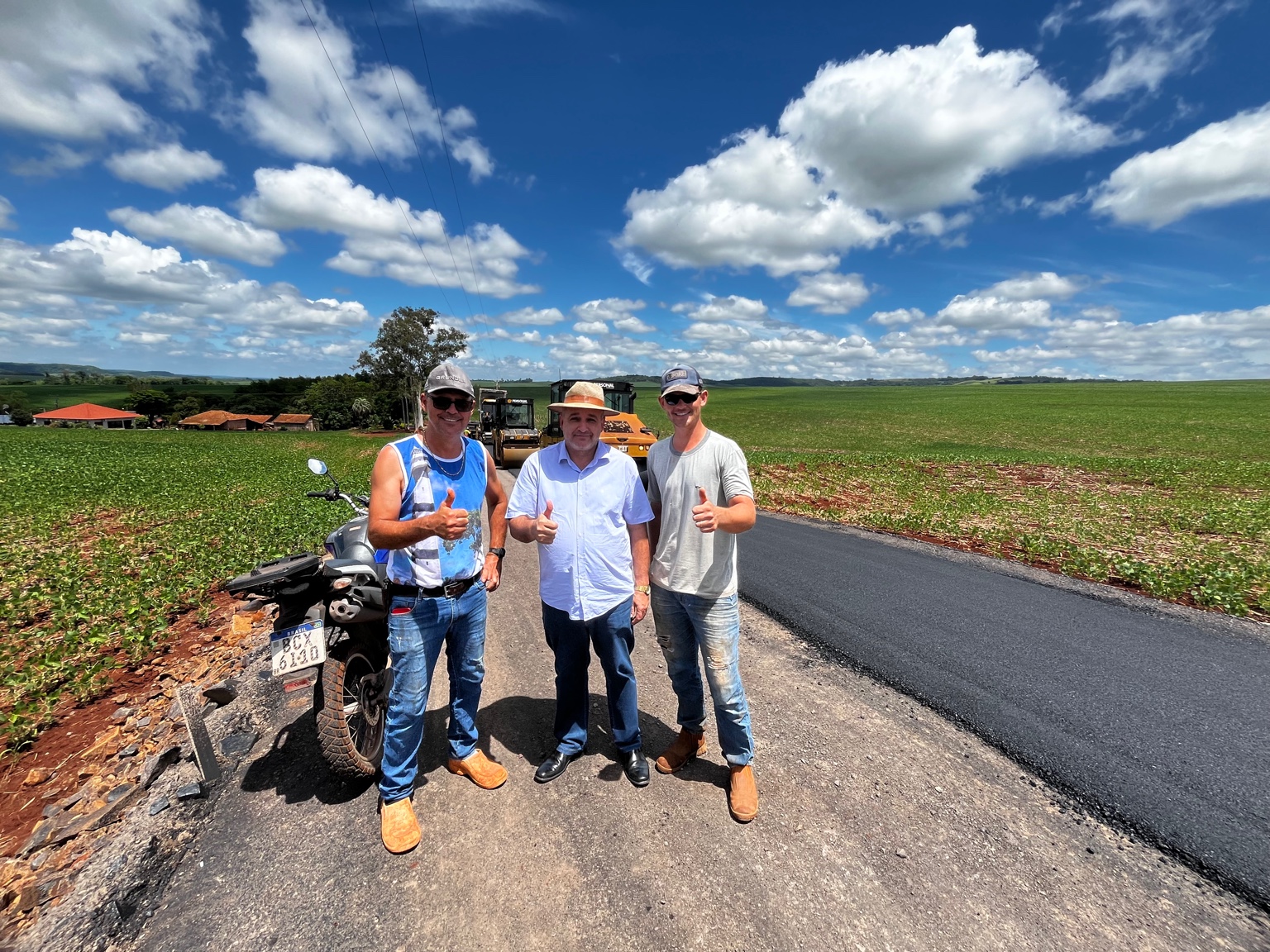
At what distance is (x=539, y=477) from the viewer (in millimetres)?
2977

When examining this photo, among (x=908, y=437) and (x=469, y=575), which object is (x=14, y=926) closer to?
(x=469, y=575)

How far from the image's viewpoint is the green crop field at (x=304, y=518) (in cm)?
514

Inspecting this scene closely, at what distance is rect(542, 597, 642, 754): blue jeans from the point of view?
9.80 ft

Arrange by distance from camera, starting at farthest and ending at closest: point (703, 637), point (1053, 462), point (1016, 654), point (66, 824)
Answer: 1. point (1053, 462)
2. point (1016, 654)
3. point (703, 637)
4. point (66, 824)

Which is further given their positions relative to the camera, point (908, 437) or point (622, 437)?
point (908, 437)

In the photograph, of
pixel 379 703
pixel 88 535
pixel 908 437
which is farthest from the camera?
pixel 908 437

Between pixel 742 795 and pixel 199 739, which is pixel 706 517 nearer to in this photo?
pixel 742 795

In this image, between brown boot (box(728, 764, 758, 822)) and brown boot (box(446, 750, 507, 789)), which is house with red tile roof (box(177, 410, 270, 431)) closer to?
brown boot (box(446, 750, 507, 789))

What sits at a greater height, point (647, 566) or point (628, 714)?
point (647, 566)

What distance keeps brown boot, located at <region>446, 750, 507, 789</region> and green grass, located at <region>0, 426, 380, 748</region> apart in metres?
3.01

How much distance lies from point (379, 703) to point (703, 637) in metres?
2.19

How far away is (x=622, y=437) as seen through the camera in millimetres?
15516

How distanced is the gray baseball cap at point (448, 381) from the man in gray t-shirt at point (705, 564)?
1.06 metres

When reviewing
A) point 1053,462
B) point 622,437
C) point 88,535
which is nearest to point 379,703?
point 88,535
